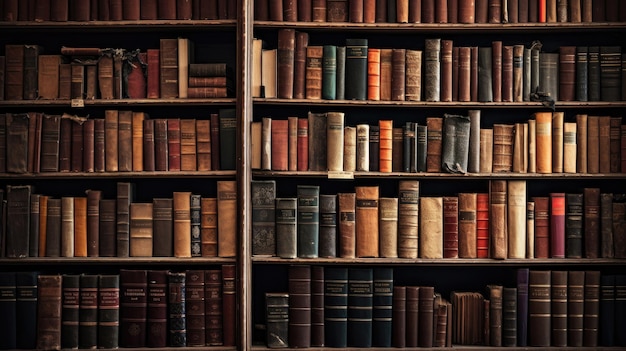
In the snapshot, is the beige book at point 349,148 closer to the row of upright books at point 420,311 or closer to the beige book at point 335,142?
the beige book at point 335,142

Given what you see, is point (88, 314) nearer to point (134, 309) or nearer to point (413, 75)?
point (134, 309)

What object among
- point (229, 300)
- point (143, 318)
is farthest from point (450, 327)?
point (143, 318)

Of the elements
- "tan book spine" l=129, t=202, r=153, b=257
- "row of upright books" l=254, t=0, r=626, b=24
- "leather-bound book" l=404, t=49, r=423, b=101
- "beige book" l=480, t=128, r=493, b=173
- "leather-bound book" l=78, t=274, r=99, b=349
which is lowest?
"leather-bound book" l=78, t=274, r=99, b=349

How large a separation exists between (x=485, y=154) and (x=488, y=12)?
73 cm

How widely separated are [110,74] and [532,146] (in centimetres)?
218

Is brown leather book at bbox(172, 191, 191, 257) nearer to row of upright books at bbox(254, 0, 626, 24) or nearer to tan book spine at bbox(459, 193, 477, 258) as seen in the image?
row of upright books at bbox(254, 0, 626, 24)

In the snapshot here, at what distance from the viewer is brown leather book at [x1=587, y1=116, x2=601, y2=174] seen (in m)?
3.76

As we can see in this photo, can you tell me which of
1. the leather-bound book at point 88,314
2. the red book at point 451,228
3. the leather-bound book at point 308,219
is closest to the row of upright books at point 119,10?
the leather-bound book at point 308,219

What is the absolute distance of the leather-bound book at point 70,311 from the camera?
12.0 feet

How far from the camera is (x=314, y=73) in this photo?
377cm

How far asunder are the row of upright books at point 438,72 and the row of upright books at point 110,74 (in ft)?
0.93

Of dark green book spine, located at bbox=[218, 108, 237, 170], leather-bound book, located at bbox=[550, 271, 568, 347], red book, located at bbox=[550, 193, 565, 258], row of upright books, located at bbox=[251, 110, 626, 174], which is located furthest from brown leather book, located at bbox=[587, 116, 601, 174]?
dark green book spine, located at bbox=[218, 108, 237, 170]

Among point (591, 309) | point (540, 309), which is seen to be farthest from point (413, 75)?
point (591, 309)

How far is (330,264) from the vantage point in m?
3.88
